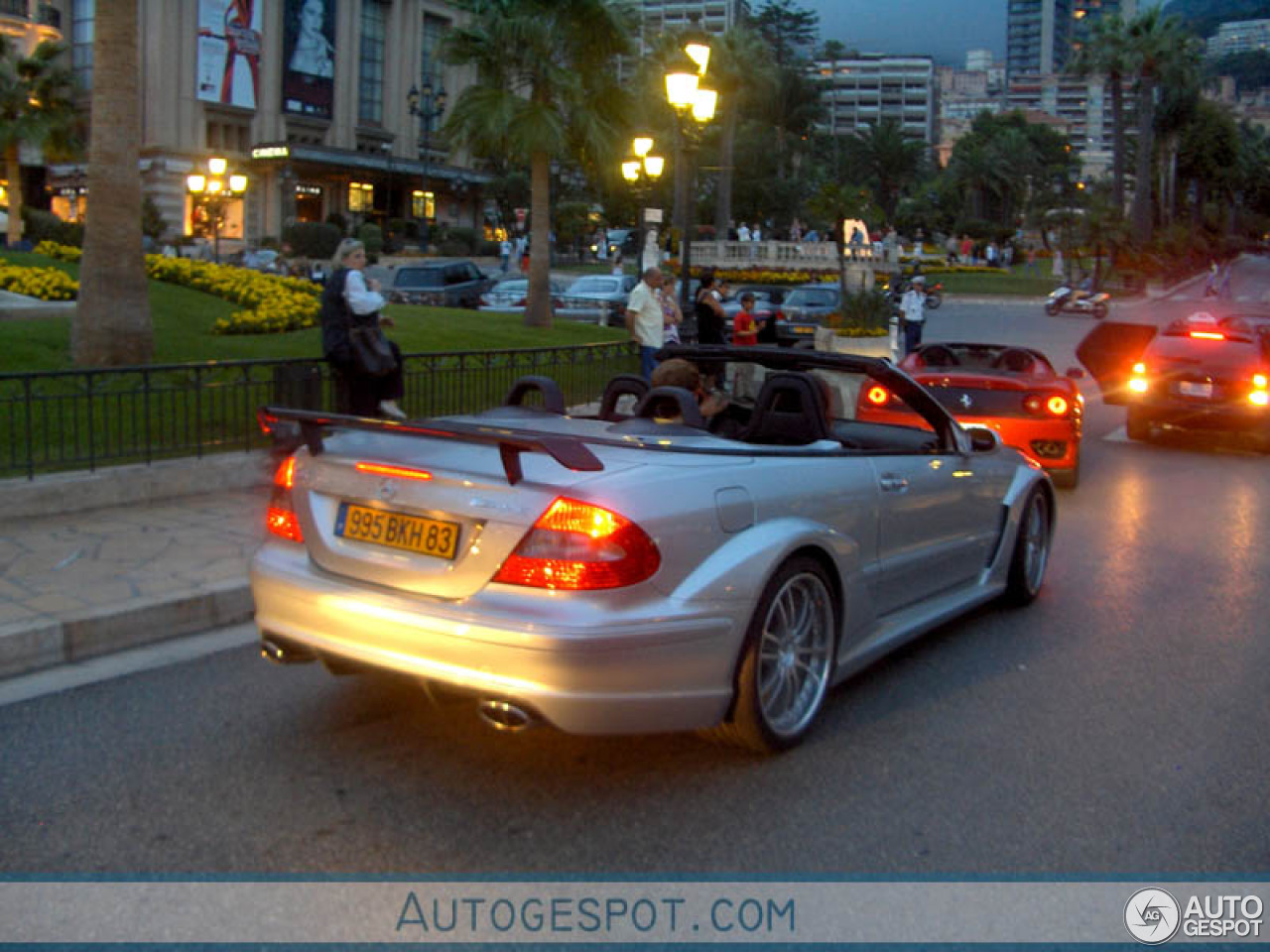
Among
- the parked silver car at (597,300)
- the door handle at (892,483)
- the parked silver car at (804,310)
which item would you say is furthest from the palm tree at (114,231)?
the parked silver car at (597,300)

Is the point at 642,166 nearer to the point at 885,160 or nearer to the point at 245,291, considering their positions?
the point at 245,291

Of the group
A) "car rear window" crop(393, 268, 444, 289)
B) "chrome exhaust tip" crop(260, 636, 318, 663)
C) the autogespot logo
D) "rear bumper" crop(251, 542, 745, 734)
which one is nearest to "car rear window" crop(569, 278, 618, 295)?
"car rear window" crop(393, 268, 444, 289)

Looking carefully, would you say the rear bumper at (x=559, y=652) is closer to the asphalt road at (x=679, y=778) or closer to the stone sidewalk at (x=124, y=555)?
the asphalt road at (x=679, y=778)

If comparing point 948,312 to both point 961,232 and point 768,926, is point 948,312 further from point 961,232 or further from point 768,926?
point 961,232

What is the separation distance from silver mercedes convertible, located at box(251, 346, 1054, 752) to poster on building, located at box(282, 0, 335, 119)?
72276 millimetres

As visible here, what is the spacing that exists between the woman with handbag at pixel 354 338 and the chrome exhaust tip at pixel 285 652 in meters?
5.53

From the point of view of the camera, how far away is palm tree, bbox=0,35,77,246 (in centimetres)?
4750

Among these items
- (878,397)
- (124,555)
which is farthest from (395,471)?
(878,397)

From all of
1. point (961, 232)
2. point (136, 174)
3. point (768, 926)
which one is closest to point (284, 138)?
point (961, 232)

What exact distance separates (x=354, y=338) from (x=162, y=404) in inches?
62.6

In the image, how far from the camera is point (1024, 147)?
399 ft

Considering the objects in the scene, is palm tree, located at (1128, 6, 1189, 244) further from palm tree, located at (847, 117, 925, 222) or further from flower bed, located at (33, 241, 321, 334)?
flower bed, located at (33, 241, 321, 334)

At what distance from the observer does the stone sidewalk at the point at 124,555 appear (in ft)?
19.9

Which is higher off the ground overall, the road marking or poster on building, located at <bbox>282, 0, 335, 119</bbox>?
poster on building, located at <bbox>282, 0, 335, 119</bbox>
